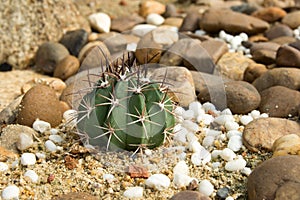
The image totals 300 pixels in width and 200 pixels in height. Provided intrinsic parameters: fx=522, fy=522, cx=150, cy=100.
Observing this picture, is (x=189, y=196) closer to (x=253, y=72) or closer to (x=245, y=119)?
(x=245, y=119)

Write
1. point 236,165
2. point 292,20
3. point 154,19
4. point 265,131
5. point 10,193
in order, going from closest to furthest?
1. point 10,193
2. point 236,165
3. point 265,131
4. point 292,20
5. point 154,19

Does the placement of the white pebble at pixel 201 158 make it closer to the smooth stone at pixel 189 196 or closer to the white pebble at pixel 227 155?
the white pebble at pixel 227 155

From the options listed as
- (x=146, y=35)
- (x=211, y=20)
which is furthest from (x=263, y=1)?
(x=146, y=35)

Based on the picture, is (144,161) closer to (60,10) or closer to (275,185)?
(275,185)

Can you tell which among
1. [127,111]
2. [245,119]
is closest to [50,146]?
[127,111]

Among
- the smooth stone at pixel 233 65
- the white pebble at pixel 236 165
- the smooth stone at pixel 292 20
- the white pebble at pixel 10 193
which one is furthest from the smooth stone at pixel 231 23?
the white pebble at pixel 10 193
